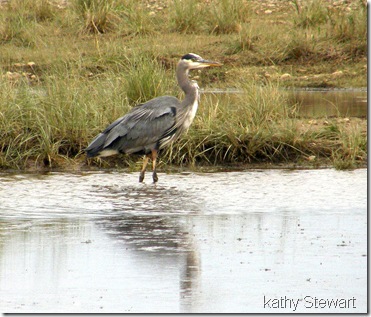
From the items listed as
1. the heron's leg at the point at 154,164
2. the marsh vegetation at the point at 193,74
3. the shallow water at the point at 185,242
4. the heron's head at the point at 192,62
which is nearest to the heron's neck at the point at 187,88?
the heron's head at the point at 192,62

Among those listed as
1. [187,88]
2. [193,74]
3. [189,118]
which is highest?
[187,88]

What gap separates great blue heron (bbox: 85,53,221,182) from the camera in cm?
1026

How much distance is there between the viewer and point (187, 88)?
428 inches

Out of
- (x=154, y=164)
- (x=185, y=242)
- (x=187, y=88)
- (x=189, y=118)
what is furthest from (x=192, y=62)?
(x=185, y=242)

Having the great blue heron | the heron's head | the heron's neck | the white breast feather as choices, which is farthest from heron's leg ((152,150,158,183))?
the heron's head

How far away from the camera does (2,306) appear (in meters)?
5.92

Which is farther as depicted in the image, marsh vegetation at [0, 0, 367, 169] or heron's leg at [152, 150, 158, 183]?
marsh vegetation at [0, 0, 367, 169]

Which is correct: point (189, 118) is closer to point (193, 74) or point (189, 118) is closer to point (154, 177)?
point (154, 177)

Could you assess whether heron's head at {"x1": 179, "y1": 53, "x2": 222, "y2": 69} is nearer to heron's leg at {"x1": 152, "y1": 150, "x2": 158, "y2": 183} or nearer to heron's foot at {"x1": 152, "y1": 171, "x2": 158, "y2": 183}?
heron's leg at {"x1": 152, "y1": 150, "x2": 158, "y2": 183}

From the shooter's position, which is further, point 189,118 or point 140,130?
point 189,118

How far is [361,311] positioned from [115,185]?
454 centimetres

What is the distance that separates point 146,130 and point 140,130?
0.21ft

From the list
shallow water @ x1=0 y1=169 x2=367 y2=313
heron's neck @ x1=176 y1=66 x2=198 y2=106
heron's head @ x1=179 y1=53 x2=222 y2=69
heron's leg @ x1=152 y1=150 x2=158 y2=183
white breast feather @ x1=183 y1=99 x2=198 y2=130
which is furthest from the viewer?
heron's head @ x1=179 y1=53 x2=222 y2=69

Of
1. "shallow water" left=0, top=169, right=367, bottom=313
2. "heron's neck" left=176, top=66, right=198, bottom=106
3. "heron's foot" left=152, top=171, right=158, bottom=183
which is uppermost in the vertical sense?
"heron's neck" left=176, top=66, right=198, bottom=106
